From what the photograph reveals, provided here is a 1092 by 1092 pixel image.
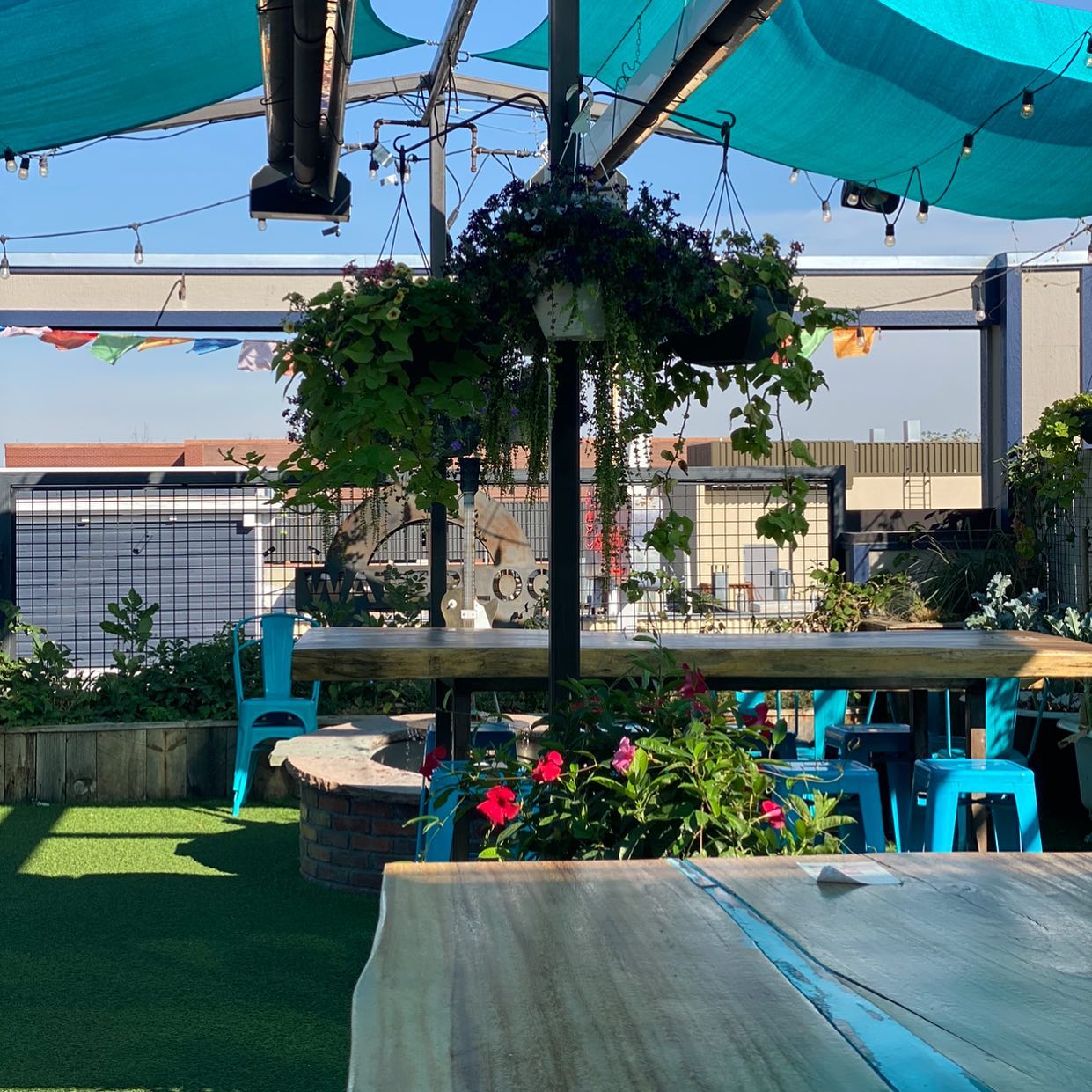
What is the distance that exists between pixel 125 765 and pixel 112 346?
4.80 m

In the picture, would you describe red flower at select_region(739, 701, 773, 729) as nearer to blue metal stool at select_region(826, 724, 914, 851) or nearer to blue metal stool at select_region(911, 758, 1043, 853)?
blue metal stool at select_region(911, 758, 1043, 853)

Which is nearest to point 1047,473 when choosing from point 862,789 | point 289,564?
point 862,789

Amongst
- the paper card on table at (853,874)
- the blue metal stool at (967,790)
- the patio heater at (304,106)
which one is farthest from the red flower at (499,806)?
the patio heater at (304,106)

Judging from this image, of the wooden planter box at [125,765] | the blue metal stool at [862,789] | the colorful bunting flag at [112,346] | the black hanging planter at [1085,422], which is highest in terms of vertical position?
the colorful bunting flag at [112,346]

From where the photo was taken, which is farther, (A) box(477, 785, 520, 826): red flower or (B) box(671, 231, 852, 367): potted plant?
(B) box(671, 231, 852, 367): potted plant

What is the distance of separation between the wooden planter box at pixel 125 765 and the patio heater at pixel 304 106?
9.16 feet

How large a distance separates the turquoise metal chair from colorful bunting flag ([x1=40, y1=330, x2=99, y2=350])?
14.9 ft

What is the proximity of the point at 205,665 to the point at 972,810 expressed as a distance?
175 inches

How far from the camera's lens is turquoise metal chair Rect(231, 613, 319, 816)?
21.2 feet

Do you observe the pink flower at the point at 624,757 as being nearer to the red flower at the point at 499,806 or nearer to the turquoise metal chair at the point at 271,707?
the red flower at the point at 499,806

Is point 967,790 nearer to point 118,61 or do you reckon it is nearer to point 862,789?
point 862,789

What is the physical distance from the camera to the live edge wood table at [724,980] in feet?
3.60

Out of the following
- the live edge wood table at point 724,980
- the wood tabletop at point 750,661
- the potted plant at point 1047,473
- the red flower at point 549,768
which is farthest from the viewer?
the potted plant at point 1047,473

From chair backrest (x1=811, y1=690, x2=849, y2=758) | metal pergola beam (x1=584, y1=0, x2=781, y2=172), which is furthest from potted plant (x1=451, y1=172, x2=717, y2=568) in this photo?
chair backrest (x1=811, y1=690, x2=849, y2=758)
